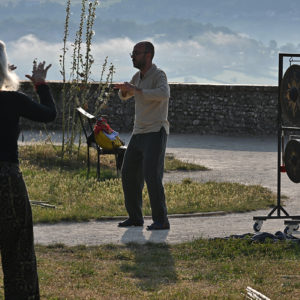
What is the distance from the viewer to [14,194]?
609 cm

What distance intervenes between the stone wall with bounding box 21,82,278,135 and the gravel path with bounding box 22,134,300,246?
0.61 metres

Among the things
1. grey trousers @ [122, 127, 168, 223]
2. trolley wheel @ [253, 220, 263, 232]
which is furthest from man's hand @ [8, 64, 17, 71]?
trolley wheel @ [253, 220, 263, 232]

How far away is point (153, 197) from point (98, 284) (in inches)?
110

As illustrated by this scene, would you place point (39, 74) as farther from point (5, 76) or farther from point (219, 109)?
point (219, 109)

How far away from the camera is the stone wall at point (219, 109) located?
79.8ft

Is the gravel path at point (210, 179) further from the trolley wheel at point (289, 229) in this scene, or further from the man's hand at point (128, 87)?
the man's hand at point (128, 87)

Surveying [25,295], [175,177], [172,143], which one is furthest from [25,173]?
[25,295]

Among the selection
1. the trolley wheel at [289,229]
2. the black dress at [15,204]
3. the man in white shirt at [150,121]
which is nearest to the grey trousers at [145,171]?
the man in white shirt at [150,121]

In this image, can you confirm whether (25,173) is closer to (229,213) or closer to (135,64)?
(229,213)

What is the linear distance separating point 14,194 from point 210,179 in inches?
388

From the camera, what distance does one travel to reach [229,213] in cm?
1208

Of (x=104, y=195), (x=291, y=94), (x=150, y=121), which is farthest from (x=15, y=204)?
(x=104, y=195)

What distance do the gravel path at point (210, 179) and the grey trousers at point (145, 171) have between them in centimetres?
26

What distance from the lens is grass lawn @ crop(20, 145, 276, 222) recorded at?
38.6ft
